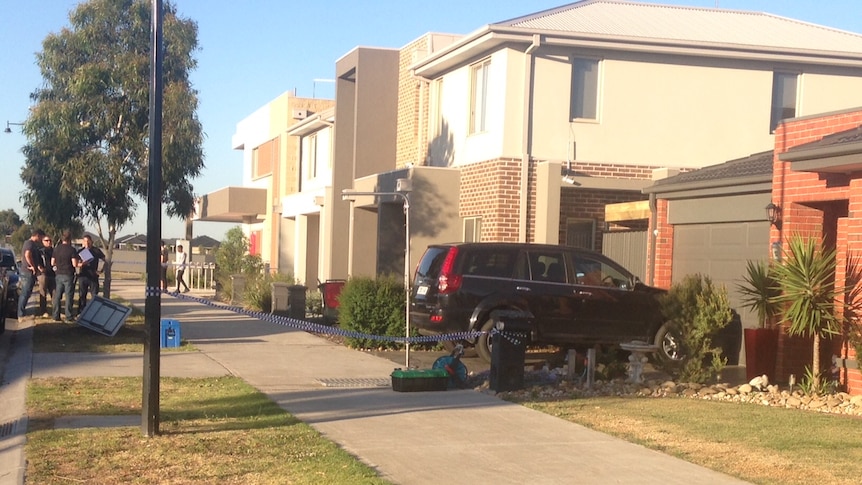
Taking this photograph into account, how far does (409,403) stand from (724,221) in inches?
257

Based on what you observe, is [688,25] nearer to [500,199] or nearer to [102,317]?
[500,199]

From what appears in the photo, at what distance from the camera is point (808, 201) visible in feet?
44.1

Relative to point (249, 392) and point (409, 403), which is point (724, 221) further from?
point (249, 392)

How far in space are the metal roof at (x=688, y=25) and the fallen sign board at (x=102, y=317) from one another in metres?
8.45

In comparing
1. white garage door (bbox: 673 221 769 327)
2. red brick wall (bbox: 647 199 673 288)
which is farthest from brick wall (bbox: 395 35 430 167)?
white garage door (bbox: 673 221 769 327)

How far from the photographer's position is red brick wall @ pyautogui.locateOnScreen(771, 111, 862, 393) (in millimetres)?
12953

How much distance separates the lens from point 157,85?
9.05 metres

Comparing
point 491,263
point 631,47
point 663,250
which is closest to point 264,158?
point 631,47

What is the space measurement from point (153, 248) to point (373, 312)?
807cm

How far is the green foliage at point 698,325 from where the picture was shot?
13.0 metres

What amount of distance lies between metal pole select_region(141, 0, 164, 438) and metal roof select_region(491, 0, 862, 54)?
10.8 metres

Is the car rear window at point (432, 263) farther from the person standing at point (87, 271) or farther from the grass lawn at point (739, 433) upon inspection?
the person standing at point (87, 271)

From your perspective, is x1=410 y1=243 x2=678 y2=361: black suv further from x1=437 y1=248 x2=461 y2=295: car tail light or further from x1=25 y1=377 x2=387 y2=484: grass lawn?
x1=25 y1=377 x2=387 y2=484: grass lawn

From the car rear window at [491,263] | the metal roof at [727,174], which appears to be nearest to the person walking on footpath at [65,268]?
the car rear window at [491,263]
